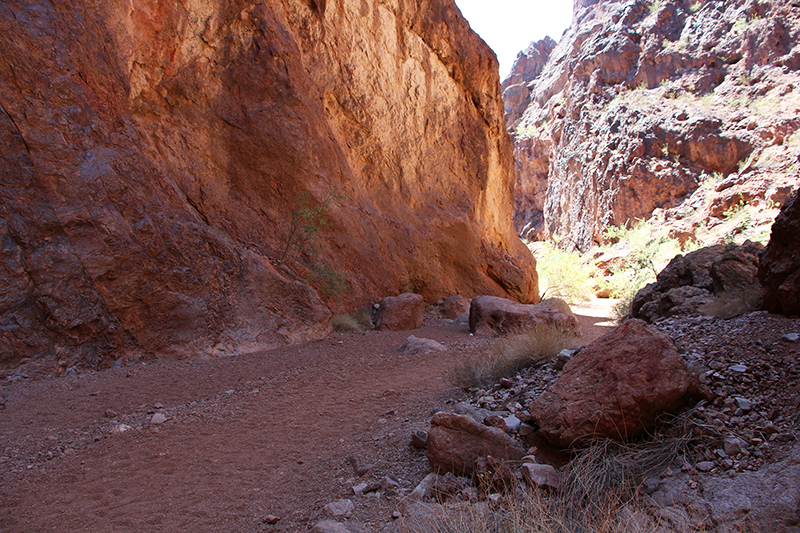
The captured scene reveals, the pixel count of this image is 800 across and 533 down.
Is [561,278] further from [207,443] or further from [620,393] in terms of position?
[207,443]

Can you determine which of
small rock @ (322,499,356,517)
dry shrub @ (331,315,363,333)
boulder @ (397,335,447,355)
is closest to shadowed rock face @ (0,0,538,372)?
dry shrub @ (331,315,363,333)

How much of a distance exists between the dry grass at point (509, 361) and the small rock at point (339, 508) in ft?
6.79

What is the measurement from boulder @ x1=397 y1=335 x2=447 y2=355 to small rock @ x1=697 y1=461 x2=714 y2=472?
433cm

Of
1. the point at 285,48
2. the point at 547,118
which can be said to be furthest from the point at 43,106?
the point at 547,118

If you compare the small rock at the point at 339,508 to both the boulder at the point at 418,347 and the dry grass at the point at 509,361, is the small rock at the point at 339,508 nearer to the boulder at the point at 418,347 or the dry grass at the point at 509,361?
the dry grass at the point at 509,361

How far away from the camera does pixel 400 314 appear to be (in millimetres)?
8555

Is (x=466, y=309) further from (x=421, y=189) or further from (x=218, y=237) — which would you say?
(x=218, y=237)

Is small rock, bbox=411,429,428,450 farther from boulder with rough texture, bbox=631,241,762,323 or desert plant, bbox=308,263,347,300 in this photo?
desert plant, bbox=308,263,347,300

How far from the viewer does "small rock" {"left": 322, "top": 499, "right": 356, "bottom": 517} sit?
94.7 inches

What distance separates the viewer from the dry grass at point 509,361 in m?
4.40

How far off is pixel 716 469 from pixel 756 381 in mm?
797

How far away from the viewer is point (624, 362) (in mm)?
2746

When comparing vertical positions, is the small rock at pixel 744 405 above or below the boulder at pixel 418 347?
above

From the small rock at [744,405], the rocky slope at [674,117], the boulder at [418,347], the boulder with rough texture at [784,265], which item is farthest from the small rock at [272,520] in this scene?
the rocky slope at [674,117]
